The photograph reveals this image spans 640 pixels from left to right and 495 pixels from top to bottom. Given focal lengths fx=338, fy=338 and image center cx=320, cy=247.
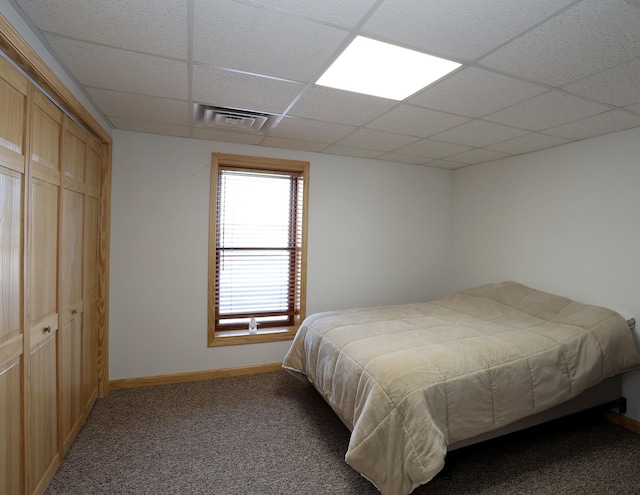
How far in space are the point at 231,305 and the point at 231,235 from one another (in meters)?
0.75

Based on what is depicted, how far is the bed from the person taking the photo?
177 cm

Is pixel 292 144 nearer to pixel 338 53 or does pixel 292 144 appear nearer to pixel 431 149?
pixel 431 149

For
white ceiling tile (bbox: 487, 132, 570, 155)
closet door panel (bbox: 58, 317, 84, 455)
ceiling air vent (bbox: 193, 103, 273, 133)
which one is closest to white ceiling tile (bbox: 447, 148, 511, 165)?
white ceiling tile (bbox: 487, 132, 570, 155)

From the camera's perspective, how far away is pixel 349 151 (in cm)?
365

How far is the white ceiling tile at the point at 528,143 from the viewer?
115 inches

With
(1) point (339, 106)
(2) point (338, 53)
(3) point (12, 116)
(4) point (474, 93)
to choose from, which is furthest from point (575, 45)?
(3) point (12, 116)

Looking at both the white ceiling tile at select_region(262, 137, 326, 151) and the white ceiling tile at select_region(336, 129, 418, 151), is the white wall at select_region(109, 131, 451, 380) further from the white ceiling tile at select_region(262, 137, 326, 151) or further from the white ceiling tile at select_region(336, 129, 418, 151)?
the white ceiling tile at select_region(336, 129, 418, 151)

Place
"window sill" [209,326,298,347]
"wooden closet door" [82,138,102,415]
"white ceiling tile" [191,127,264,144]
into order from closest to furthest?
"wooden closet door" [82,138,102,415] → "white ceiling tile" [191,127,264,144] → "window sill" [209,326,298,347]

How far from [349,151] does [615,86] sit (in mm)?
2200

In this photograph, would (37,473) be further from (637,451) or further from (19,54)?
(637,451)

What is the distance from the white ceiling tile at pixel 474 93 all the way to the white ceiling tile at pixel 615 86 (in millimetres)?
211

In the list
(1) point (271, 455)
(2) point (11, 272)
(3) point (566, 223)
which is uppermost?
(3) point (566, 223)

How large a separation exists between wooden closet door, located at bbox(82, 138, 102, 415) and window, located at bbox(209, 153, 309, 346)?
3.14ft

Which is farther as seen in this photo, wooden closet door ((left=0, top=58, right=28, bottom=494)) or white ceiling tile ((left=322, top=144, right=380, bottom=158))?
white ceiling tile ((left=322, top=144, right=380, bottom=158))
